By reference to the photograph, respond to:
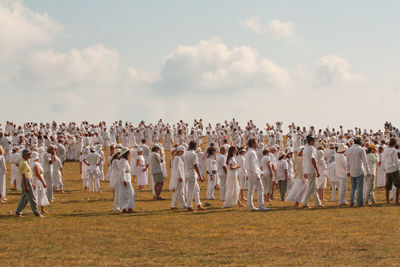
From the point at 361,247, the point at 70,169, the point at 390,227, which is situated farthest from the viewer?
the point at 70,169

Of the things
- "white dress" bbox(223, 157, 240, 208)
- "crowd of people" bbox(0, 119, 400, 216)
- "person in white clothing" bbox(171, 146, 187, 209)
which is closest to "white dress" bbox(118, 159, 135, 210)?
"crowd of people" bbox(0, 119, 400, 216)

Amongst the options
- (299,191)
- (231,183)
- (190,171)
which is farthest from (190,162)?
(299,191)

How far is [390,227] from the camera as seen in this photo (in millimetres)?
11320

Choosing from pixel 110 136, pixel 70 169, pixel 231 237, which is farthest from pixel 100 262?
pixel 110 136

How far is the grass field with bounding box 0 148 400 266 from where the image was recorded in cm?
874

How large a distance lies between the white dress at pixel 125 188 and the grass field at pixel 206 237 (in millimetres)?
426

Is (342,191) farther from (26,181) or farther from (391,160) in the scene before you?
(26,181)

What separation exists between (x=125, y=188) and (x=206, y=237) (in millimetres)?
4888

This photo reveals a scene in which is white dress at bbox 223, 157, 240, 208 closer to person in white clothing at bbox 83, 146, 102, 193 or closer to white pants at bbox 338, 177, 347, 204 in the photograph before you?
white pants at bbox 338, 177, 347, 204

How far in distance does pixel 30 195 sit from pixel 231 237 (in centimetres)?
654

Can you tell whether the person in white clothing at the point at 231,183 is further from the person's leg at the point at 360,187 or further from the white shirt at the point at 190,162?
the person's leg at the point at 360,187

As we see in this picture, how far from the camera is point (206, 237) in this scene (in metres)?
10.7

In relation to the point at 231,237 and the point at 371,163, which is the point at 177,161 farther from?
the point at 371,163

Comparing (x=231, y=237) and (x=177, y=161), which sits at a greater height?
(x=177, y=161)
